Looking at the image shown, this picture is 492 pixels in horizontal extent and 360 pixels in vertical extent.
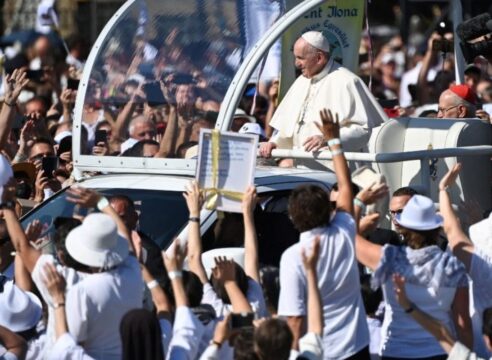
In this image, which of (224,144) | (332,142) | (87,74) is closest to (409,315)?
(332,142)

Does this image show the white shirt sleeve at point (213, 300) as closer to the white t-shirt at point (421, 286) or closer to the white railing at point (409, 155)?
the white t-shirt at point (421, 286)

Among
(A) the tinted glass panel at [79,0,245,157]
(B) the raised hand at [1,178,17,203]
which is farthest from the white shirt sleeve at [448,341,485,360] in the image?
(A) the tinted glass panel at [79,0,245,157]

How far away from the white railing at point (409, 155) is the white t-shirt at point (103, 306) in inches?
91.1

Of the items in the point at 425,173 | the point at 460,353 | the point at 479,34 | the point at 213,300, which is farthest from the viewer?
the point at 479,34

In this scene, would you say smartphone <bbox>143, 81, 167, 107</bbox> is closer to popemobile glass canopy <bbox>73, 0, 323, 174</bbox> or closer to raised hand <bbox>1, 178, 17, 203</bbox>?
popemobile glass canopy <bbox>73, 0, 323, 174</bbox>

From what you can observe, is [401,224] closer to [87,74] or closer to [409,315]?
[409,315]

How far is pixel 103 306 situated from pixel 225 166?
1.51 meters

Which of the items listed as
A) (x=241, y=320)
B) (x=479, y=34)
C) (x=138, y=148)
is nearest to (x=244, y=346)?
(x=241, y=320)

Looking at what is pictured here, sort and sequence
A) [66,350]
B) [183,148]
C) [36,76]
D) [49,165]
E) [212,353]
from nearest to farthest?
[212,353]
[66,350]
[183,148]
[49,165]
[36,76]

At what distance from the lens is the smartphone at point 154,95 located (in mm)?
9922

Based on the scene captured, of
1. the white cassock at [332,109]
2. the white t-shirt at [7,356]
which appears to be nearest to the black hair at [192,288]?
the white t-shirt at [7,356]

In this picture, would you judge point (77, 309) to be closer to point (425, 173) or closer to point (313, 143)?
point (313, 143)

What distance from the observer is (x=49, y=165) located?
1054cm

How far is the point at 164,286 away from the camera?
7539mm
